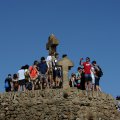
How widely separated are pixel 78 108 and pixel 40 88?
7.22ft

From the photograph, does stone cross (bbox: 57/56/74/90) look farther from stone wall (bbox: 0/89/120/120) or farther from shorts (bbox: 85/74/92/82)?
stone wall (bbox: 0/89/120/120)

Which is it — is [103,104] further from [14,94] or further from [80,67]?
[14,94]

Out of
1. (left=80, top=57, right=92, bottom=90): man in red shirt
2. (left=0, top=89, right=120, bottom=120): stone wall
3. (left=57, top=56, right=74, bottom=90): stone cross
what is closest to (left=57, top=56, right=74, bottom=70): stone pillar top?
(left=57, top=56, right=74, bottom=90): stone cross

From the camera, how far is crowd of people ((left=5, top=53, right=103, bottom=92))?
1978cm

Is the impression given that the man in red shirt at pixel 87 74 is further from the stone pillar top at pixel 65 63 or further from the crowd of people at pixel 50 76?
the stone pillar top at pixel 65 63

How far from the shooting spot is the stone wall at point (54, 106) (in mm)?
18469

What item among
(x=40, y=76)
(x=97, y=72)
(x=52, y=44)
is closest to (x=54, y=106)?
(x=40, y=76)

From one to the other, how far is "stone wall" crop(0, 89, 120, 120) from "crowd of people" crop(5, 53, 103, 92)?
851mm

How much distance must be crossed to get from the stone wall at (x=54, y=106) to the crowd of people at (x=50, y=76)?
2.79 ft

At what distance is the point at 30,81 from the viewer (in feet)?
66.1

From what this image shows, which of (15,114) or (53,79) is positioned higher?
(53,79)

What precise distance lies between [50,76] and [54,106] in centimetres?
188

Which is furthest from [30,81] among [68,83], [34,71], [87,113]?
[87,113]

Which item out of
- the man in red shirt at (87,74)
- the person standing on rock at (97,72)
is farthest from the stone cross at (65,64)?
the person standing on rock at (97,72)
